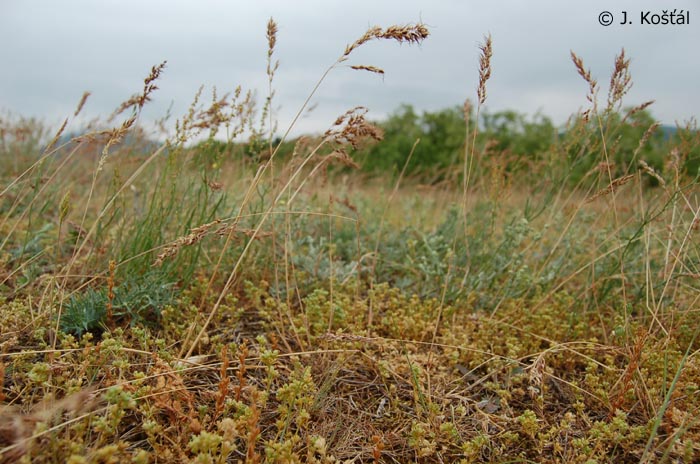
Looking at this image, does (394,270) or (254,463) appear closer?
(254,463)

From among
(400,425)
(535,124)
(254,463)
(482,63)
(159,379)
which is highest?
(535,124)

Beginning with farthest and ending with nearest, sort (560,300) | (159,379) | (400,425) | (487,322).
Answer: (560,300)
(487,322)
(400,425)
(159,379)

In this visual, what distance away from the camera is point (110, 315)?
2033mm

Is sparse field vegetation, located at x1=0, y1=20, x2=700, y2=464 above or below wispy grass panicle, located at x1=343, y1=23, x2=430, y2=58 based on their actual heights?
below

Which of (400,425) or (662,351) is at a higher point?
(662,351)

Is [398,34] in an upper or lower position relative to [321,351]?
upper

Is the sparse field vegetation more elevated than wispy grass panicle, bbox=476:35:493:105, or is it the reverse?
wispy grass panicle, bbox=476:35:493:105

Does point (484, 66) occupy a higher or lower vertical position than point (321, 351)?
higher

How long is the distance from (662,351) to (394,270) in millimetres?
1582

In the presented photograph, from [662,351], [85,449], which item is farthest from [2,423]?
[662,351]

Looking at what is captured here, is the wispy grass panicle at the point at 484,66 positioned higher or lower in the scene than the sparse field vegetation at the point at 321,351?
higher

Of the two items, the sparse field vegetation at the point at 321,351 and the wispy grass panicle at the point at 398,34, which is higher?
the wispy grass panicle at the point at 398,34

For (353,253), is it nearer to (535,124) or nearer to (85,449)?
(85,449)

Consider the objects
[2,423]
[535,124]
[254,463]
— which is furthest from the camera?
[535,124]
